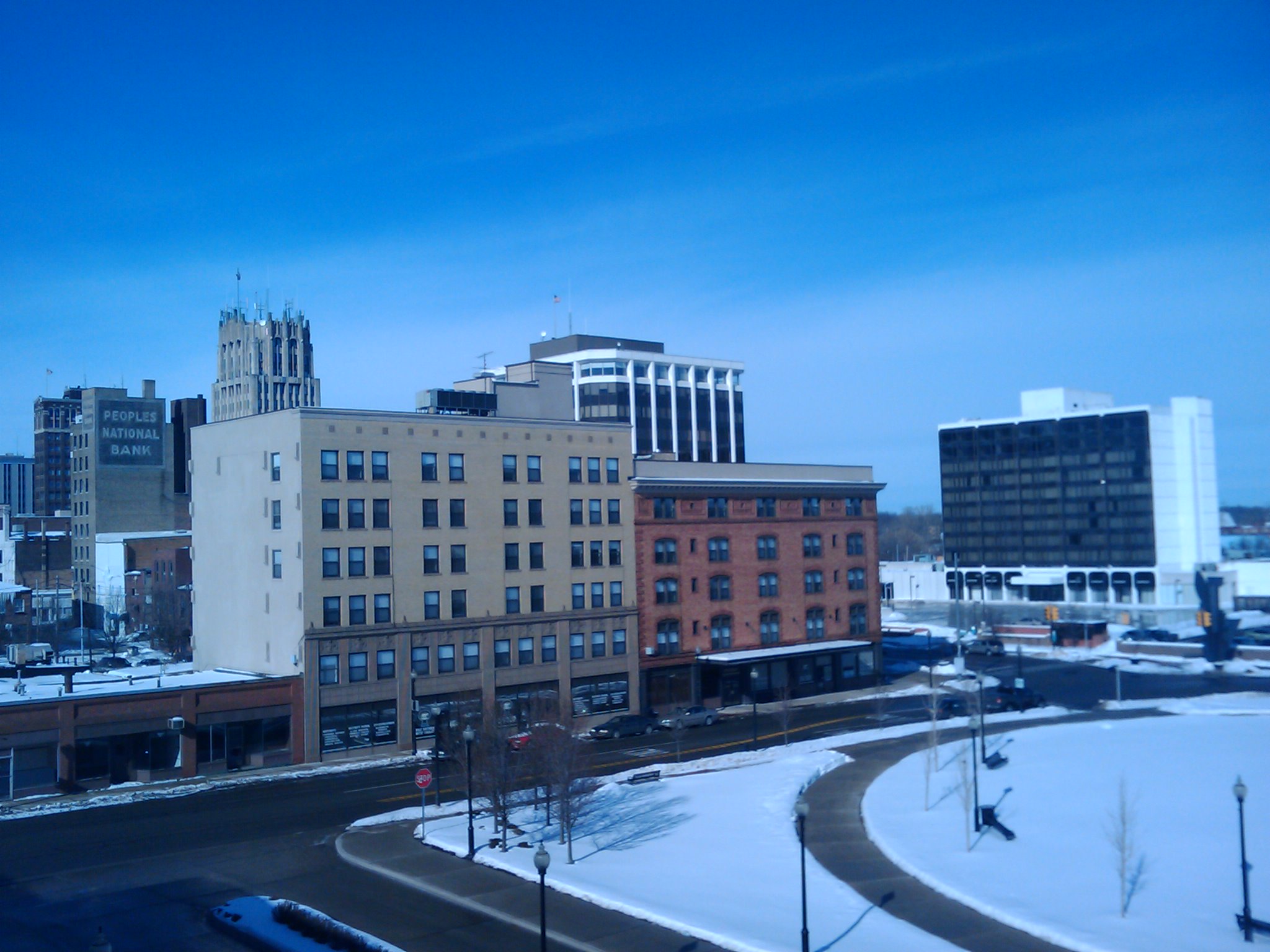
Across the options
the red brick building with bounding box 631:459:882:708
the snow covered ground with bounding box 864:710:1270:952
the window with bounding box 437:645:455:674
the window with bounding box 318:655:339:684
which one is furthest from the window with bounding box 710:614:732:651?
the window with bounding box 318:655:339:684

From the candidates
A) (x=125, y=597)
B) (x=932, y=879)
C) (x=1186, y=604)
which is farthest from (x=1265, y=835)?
(x=1186, y=604)

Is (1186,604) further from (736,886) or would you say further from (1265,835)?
(736,886)

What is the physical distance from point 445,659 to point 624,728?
958cm

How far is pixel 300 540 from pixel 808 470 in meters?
34.4

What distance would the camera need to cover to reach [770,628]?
69.3 metres

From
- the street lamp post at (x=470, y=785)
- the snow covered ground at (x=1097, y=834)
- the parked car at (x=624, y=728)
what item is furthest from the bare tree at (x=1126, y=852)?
the parked car at (x=624, y=728)

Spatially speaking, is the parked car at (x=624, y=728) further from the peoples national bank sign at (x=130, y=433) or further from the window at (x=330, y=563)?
the peoples national bank sign at (x=130, y=433)

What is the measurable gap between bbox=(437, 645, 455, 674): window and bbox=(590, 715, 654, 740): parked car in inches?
305

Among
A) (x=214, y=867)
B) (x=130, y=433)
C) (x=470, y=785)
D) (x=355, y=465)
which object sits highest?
(x=130, y=433)

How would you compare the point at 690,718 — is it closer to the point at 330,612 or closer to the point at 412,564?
the point at 412,564

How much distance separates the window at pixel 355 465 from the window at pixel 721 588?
22.8 m

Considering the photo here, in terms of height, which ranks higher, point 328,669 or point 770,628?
point 328,669

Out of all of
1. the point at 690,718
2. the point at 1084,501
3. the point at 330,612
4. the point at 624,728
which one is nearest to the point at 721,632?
the point at 690,718

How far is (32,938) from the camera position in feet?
82.8
